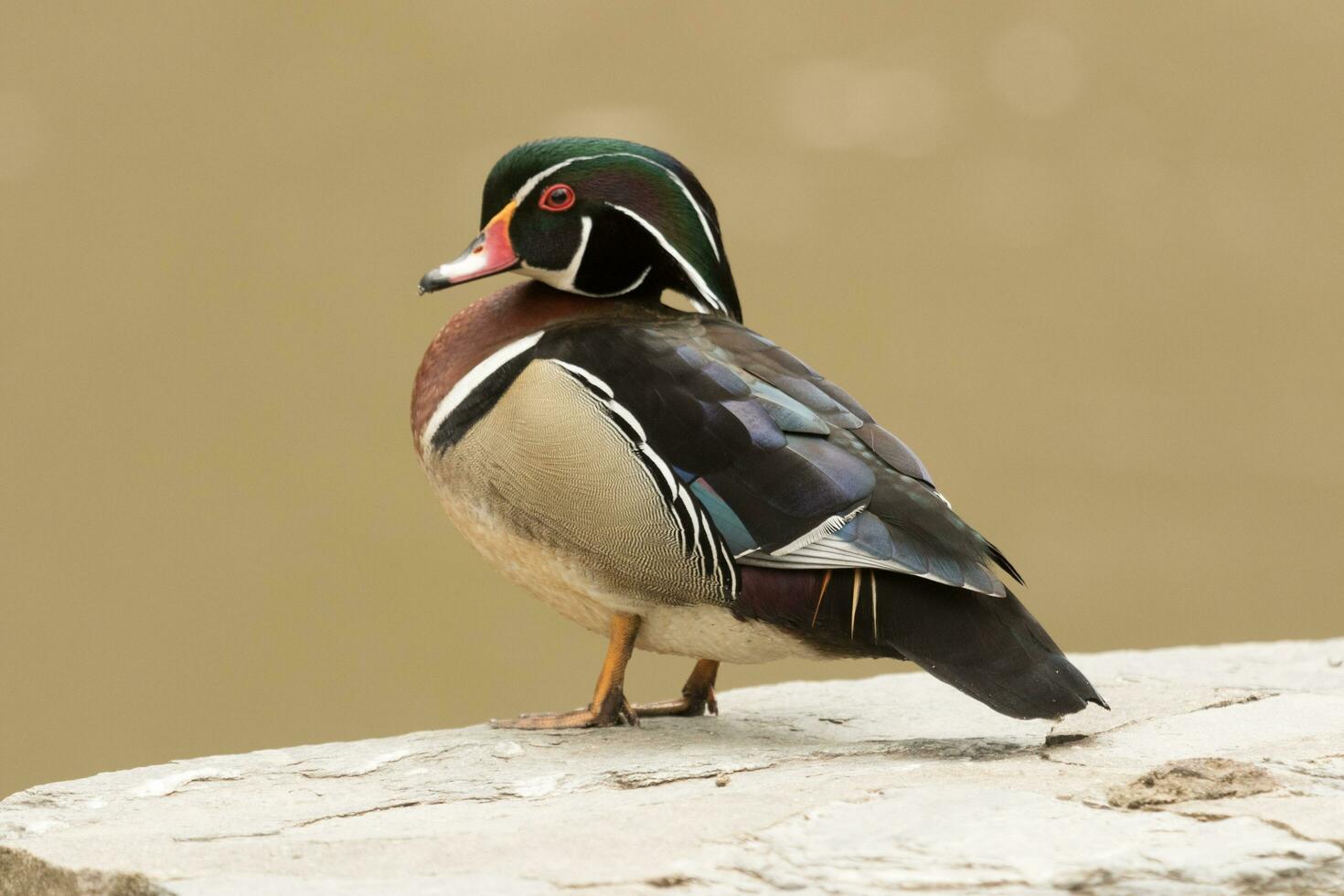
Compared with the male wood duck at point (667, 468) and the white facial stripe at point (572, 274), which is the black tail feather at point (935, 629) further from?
the white facial stripe at point (572, 274)

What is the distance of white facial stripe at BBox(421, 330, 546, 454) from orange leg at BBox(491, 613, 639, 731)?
1.48 ft

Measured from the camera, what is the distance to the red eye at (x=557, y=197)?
292 centimetres

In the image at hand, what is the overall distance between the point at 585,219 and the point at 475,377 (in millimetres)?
336

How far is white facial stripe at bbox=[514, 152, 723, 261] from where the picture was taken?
2920 millimetres

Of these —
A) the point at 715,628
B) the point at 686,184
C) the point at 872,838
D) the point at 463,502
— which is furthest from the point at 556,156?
the point at 872,838

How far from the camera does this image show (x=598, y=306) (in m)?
3.01

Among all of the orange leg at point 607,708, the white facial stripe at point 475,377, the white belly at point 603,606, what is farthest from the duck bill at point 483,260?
the orange leg at point 607,708

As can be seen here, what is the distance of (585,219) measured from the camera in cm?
293

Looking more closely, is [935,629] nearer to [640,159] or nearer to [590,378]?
[590,378]

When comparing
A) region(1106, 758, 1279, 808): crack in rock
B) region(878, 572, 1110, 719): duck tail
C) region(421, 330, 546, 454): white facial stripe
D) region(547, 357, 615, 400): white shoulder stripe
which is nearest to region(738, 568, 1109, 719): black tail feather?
region(878, 572, 1110, 719): duck tail

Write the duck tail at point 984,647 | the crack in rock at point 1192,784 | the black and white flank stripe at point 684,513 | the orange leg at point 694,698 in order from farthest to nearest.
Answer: the orange leg at point 694,698 < the black and white flank stripe at point 684,513 < the duck tail at point 984,647 < the crack in rock at point 1192,784

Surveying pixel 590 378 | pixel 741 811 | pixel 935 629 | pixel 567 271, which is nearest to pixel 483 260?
pixel 567 271

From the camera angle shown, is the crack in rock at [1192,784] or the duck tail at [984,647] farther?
the duck tail at [984,647]

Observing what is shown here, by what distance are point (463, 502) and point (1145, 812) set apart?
126cm
